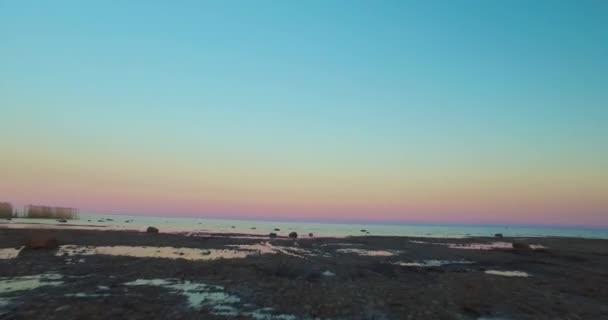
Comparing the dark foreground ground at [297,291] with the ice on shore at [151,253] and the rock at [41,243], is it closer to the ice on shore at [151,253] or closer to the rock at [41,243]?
the ice on shore at [151,253]

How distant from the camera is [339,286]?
20172 millimetres

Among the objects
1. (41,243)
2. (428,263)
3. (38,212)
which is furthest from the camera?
(38,212)

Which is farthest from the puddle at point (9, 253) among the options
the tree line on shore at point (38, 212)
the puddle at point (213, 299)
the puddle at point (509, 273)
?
the tree line on shore at point (38, 212)

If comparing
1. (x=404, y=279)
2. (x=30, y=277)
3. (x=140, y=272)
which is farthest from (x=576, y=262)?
(x=30, y=277)

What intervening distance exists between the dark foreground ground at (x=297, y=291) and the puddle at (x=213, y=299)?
0.35 feet

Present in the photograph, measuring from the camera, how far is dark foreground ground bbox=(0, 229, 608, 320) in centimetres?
1396

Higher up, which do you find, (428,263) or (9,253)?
(9,253)

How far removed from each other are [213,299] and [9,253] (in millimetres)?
20835

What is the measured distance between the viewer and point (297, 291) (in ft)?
59.8

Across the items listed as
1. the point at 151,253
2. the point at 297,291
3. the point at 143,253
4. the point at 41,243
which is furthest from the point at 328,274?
the point at 41,243

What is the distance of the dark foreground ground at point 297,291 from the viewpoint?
14.0 m

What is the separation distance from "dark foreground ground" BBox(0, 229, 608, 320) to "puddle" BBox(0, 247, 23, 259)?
2.39ft

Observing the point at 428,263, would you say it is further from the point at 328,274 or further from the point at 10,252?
the point at 10,252

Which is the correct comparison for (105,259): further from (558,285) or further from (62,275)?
(558,285)
